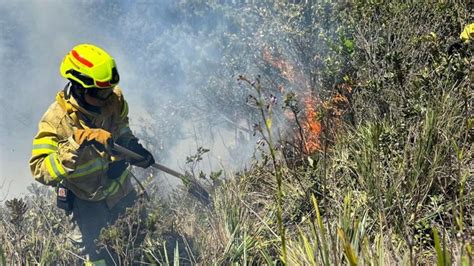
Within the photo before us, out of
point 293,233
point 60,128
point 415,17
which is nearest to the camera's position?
point 293,233

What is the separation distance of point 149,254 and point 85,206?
71 centimetres

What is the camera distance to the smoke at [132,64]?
9352mm

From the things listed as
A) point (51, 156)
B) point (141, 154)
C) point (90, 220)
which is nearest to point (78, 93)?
point (51, 156)

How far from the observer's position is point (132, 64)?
439 inches

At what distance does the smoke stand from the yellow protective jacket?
240cm

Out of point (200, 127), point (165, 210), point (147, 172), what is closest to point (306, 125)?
point (165, 210)

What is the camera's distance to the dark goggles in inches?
143

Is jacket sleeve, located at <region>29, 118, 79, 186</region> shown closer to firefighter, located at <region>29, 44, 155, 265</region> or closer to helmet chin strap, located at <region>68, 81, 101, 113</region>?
firefighter, located at <region>29, 44, 155, 265</region>

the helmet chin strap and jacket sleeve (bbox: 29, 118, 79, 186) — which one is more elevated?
the helmet chin strap

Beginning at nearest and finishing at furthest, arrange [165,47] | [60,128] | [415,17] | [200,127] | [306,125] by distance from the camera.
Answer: [60,128]
[415,17]
[306,125]
[200,127]
[165,47]

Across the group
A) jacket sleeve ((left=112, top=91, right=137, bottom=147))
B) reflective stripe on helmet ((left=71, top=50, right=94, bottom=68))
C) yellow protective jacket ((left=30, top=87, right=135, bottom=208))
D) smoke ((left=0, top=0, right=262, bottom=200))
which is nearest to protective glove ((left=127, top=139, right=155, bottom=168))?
jacket sleeve ((left=112, top=91, right=137, bottom=147))

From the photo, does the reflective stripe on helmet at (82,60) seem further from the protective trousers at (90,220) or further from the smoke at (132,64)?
the smoke at (132,64)

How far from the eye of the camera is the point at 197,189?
453cm

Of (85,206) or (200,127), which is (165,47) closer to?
(200,127)
